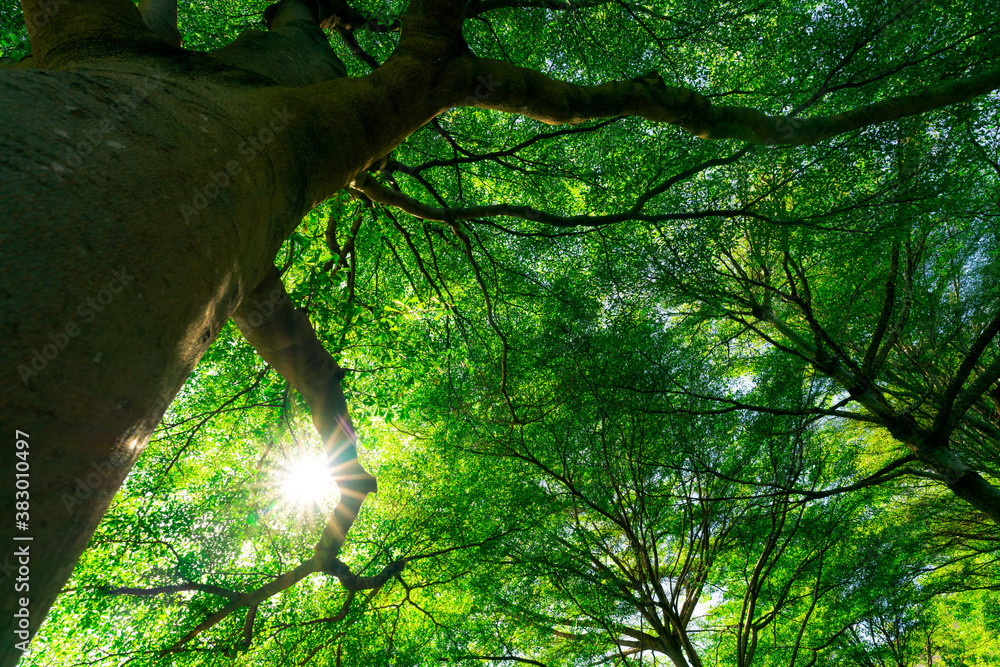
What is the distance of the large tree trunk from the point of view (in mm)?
667

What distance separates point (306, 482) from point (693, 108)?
6.86 meters

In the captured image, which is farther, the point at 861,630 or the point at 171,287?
the point at 861,630

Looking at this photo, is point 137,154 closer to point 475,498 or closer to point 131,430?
point 131,430

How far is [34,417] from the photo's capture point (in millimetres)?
649

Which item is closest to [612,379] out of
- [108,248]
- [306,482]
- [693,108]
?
[693,108]

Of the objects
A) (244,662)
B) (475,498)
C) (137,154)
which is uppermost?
(475,498)

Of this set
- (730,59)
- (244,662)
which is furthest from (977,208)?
(244,662)

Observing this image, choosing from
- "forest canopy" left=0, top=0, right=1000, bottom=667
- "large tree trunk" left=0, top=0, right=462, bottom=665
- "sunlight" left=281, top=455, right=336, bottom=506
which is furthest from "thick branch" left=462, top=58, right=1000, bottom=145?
"sunlight" left=281, top=455, right=336, bottom=506

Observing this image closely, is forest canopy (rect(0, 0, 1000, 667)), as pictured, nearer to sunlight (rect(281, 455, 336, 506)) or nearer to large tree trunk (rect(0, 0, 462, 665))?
sunlight (rect(281, 455, 336, 506))

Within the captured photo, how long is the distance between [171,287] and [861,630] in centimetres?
1112

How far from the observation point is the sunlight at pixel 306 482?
244 inches

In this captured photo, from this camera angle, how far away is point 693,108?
115 inches

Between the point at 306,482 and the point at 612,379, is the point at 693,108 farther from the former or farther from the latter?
the point at 306,482

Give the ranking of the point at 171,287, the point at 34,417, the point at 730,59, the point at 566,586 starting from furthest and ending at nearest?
the point at 566,586 → the point at 730,59 → the point at 171,287 → the point at 34,417
